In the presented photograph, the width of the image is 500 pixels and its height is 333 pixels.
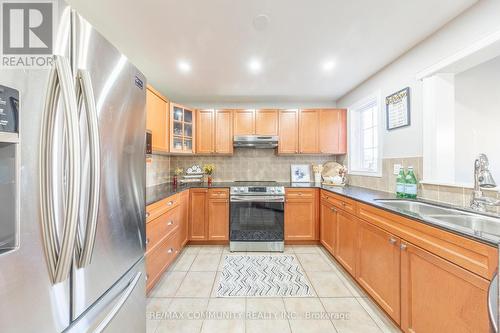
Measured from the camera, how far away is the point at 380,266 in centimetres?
165

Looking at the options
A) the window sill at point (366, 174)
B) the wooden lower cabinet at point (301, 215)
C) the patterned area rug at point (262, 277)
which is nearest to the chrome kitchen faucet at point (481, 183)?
the window sill at point (366, 174)

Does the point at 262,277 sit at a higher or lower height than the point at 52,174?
lower

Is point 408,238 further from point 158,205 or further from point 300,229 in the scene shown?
point 158,205

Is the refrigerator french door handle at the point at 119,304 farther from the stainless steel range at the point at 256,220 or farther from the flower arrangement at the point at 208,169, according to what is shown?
the flower arrangement at the point at 208,169

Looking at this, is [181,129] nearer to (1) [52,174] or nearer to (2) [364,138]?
(1) [52,174]

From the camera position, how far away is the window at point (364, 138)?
2832 millimetres

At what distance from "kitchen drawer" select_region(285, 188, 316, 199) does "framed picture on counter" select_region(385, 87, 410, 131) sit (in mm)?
1300

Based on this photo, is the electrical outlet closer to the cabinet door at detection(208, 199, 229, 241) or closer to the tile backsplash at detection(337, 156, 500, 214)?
the tile backsplash at detection(337, 156, 500, 214)

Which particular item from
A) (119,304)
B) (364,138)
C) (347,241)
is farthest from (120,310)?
(364,138)

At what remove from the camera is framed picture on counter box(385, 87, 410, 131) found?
213cm

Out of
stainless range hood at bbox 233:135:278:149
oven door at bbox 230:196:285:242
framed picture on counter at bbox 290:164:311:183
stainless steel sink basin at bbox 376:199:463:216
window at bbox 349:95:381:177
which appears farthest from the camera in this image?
framed picture on counter at bbox 290:164:311:183

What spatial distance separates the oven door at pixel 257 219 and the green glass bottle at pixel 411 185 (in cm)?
146

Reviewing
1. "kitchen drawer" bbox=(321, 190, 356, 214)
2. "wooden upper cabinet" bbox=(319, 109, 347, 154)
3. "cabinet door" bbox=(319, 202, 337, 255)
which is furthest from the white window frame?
"cabinet door" bbox=(319, 202, 337, 255)

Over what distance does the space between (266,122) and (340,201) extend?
69.2 inches
